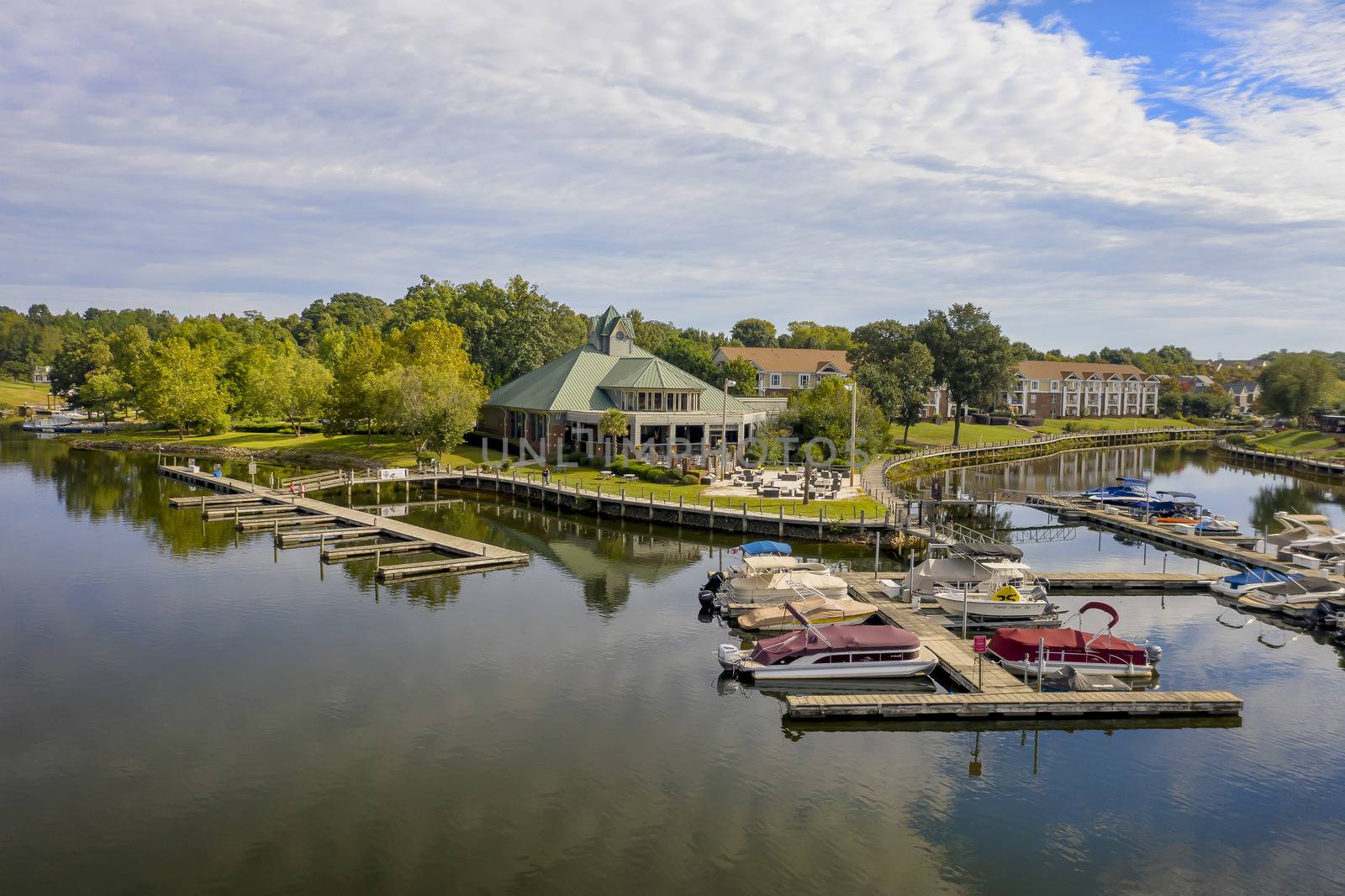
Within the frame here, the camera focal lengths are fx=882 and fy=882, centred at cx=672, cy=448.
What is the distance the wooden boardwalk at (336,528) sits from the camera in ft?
132

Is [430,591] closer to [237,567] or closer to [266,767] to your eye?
[237,567]

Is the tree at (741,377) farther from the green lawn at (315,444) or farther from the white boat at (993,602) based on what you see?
the white boat at (993,602)

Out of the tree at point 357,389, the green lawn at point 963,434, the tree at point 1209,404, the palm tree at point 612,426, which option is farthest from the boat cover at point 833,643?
the tree at point 1209,404

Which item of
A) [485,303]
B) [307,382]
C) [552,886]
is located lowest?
[552,886]

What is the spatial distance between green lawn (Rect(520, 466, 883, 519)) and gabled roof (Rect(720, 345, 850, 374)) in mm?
62310

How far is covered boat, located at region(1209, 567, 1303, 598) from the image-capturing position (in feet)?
119

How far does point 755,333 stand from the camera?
166 m

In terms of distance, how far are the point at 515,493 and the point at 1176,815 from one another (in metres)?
48.4

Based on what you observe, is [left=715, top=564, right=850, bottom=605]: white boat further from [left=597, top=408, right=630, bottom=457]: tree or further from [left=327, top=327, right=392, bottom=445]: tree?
[left=327, top=327, right=392, bottom=445]: tree

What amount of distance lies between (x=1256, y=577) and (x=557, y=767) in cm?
3176

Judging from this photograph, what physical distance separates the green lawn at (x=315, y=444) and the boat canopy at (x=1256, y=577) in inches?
2079

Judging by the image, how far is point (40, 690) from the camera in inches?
965

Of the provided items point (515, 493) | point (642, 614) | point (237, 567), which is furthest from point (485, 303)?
point (642, 614)

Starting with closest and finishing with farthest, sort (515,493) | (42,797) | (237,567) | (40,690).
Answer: (42,797) → (40,690) → (237,567) → (515,493)
